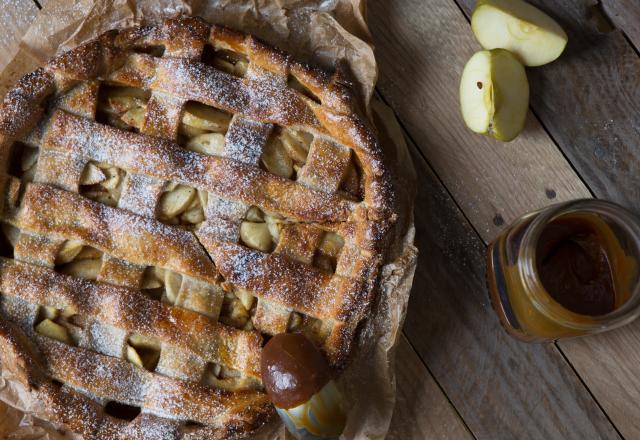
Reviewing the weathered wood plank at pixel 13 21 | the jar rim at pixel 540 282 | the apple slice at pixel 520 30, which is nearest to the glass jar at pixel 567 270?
the jar rim at pixel 540 282

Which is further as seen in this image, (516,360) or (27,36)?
(516,360)

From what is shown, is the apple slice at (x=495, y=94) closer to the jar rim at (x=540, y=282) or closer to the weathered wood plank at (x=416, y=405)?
the jar rim at (x=540, y=282)

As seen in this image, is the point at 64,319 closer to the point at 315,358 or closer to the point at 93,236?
the point at 93,236

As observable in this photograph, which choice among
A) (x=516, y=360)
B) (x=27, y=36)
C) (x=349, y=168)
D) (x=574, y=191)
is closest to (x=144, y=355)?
(x=349, y=168)

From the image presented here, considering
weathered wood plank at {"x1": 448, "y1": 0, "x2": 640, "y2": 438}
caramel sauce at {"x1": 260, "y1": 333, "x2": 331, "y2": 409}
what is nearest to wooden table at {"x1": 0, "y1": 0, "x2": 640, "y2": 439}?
weathered wood plank at {"x1": 448, "y1": 0, "x2": 640, "y2": 438}

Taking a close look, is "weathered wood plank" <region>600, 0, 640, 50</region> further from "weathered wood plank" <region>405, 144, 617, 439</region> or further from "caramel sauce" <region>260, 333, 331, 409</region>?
"caramel sauce" <region>260, 333, 331, 409</region>
